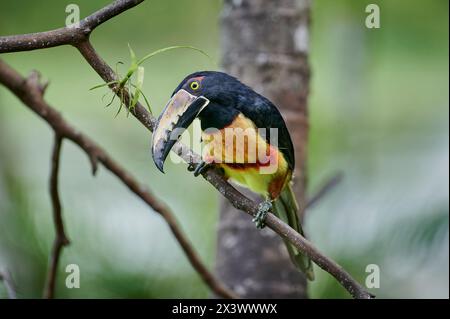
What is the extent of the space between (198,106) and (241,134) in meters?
0.19

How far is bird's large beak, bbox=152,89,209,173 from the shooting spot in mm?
1467

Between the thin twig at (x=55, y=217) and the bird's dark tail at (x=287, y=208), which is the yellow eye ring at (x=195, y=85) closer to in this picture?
the bird's dark tail at (x=287, y=208)

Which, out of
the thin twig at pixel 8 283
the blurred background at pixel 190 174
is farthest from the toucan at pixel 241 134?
the thin twig at pixel 8 283

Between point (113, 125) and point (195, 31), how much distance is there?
555 millimetres

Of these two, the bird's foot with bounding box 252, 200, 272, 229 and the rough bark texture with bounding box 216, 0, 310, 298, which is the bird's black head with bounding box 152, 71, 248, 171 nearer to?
the bird's foot with bounding box 252, 200, 272, 229

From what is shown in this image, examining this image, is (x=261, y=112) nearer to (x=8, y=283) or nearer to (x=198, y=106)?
(x=198, y=106)

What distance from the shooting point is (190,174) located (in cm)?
307

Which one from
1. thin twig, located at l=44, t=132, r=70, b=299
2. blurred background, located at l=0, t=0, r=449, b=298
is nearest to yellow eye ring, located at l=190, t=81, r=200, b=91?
blurred background, located at l=0, t=0, r=449, b=298

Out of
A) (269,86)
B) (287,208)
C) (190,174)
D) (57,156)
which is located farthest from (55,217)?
(190,174)

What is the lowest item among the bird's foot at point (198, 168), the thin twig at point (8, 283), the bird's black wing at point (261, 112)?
the thin twig at point (8, 283)

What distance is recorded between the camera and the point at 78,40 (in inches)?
57.6

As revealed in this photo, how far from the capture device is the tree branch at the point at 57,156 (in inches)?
81.2

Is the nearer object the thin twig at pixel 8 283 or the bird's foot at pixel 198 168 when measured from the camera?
the bird's foot at pixel 198 168
